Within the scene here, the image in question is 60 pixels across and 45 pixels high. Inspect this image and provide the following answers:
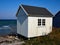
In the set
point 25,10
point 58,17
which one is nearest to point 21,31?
point 25,10

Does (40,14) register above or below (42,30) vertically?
above

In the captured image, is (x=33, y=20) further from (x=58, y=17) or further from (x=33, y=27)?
(x=58, y=17)

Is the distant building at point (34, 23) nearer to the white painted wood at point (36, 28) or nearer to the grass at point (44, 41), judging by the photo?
the white painted wood at point (36, 28)

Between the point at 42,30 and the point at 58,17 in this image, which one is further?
the point at 58,17

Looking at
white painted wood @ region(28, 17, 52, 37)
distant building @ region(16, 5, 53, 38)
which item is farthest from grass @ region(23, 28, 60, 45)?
distant building @ region(16, 5, 53, 38)

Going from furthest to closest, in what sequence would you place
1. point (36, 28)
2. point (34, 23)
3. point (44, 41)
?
point (36, 28), point (34, 23), point (44, 41)

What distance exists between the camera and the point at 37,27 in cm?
1424

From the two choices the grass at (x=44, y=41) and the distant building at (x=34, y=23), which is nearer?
the grass at (x=44, y=41)

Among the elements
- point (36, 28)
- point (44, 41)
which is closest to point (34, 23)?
point (36, 28)

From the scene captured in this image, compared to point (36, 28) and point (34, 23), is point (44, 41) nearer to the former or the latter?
point (36, 28)

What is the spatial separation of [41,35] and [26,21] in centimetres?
291

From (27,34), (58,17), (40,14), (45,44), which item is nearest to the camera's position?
(45,44)

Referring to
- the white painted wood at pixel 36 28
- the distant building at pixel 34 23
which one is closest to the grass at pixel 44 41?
the white painted wood at pixel 36 28

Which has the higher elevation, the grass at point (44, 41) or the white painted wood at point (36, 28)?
the white painted wood at point (36, 28)
